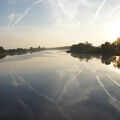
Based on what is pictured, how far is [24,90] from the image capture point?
22.2 m

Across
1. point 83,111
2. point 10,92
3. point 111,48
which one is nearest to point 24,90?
point 10,92

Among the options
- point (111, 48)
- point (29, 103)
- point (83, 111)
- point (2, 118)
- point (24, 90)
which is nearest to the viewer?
point (2, 118)

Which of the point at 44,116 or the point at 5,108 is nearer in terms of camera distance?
the point at 44,116

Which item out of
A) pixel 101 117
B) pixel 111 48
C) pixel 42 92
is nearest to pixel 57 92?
pixel 42 92

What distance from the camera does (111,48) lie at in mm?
121750

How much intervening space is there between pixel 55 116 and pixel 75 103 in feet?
12.4

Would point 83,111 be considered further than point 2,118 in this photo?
Yes

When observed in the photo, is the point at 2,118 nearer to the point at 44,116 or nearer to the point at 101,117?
the point at 44,116

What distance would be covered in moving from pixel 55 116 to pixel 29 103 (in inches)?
184

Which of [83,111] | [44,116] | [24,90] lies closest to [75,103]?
[83,111]

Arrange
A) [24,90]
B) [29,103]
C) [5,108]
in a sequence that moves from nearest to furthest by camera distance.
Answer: [5,108] → [29,103] → [24,90]

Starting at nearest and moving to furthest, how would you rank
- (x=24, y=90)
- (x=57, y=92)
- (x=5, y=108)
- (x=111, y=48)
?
(x=5, y=108) → (x=57, y=92) → (x=24, y=90) → (x=111, y=48)

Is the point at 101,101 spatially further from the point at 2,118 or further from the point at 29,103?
the point at 2,118

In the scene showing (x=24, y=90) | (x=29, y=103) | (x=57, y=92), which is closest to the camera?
(x=29, y=103)
